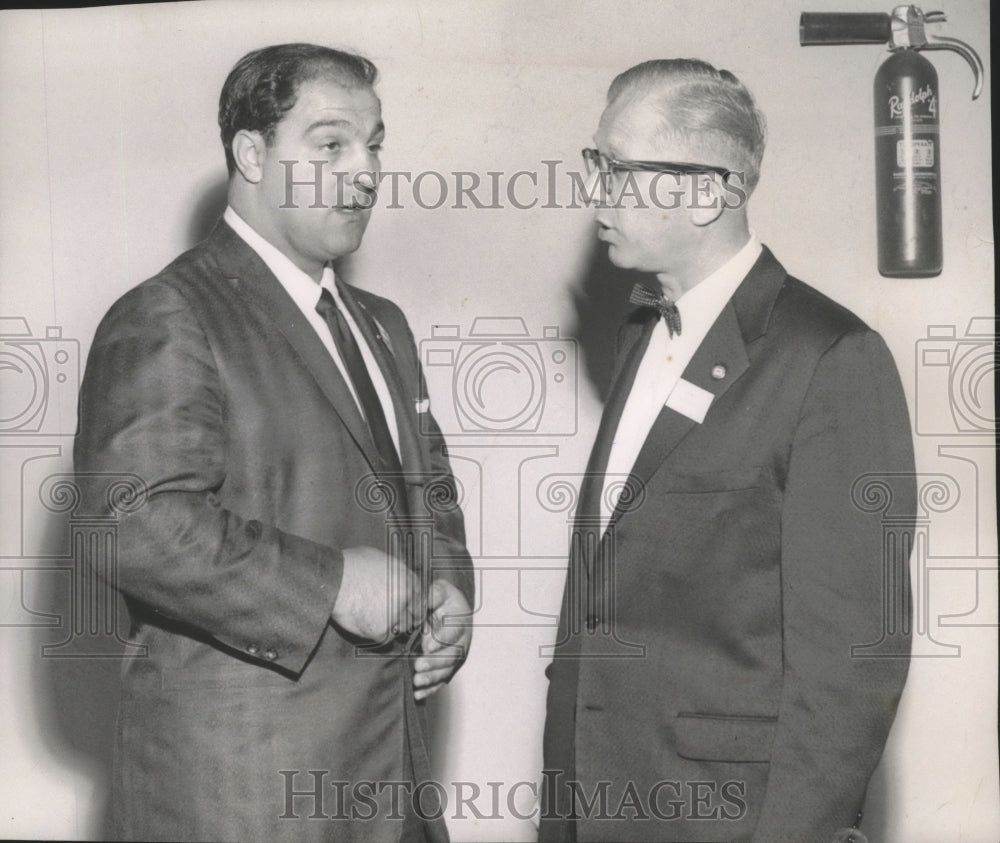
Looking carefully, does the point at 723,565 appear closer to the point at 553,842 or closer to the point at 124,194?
the point at 553,842

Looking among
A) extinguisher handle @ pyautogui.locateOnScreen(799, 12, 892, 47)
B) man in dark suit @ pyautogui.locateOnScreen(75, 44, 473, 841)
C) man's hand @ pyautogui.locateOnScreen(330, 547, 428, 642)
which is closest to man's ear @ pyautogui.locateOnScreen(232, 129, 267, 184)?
man in dark suit @ pyautogui.locateOnScreen(75, 44, 473, 841)

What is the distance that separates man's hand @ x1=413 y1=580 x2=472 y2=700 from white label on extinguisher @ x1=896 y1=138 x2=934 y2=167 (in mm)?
1144

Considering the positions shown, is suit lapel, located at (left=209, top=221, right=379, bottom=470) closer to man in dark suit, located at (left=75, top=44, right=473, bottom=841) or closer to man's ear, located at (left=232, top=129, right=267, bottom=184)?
man in dark suit, located at (left=75, top=44, right=473, bottom=841)

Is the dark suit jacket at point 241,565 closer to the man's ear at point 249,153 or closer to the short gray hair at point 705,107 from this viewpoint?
the man's ear at point 249,153

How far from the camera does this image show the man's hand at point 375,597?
2.04 m

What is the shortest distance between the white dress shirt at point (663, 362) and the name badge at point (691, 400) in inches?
0.6

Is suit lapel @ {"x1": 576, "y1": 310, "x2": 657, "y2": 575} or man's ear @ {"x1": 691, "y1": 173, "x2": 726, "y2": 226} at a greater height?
man's ear @ {"x1": 691, "y1": 173, "x2": 726, "y2": 226}

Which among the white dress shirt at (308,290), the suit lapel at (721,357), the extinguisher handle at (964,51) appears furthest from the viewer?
the extinguisher handle at (964,51)

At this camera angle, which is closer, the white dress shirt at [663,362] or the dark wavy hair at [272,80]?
the white dress shirt at [663,362]

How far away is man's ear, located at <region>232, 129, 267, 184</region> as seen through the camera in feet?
7.09

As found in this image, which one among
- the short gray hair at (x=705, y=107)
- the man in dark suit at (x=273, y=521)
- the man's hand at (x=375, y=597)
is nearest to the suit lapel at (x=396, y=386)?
the man in dark suit at (x=273, y=521)

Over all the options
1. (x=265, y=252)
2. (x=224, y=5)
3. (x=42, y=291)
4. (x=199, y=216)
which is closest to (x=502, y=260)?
(x=265, y=252)

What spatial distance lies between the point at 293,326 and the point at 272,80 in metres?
0.47

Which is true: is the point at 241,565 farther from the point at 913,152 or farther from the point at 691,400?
the point at 913,152
